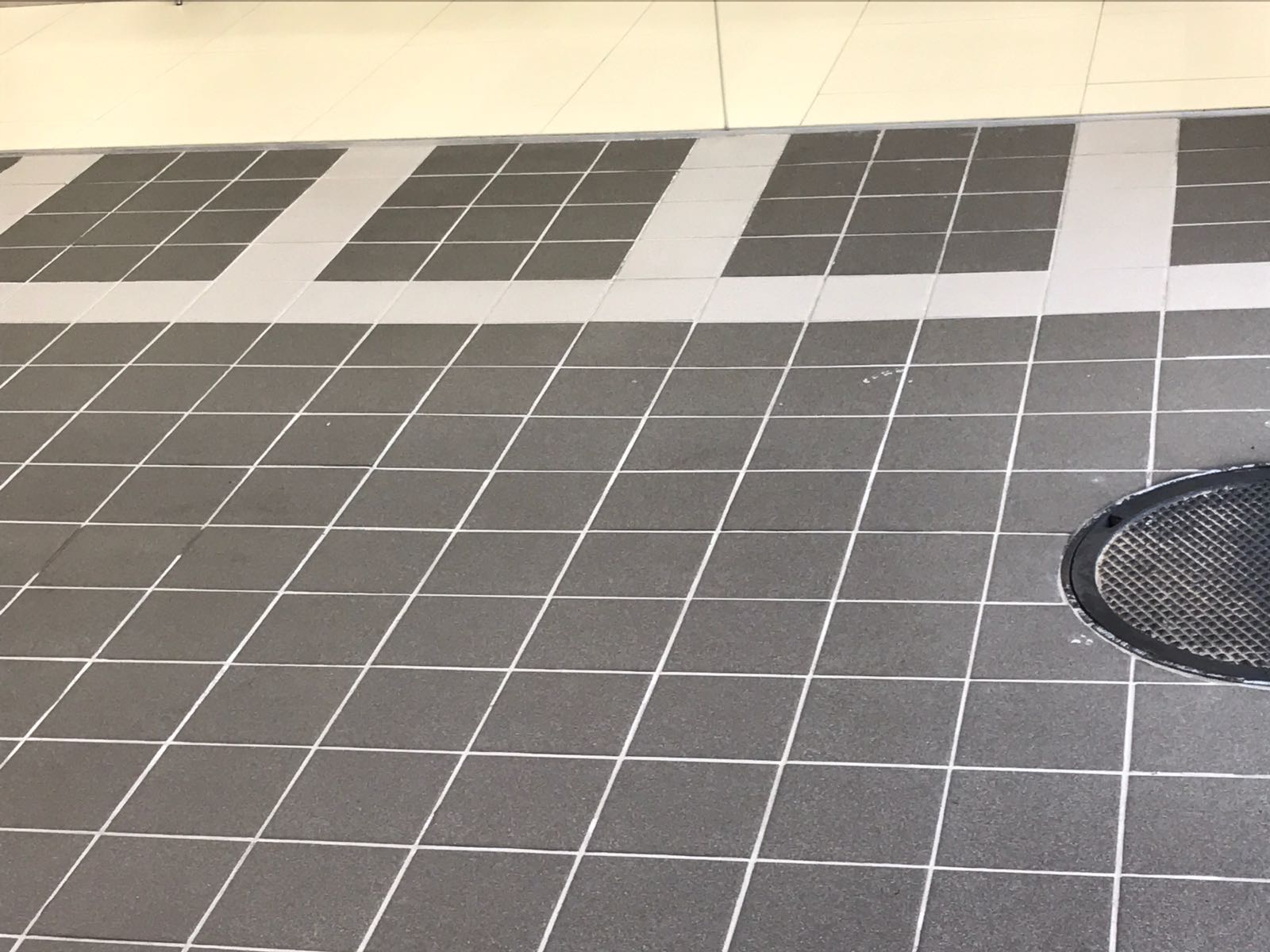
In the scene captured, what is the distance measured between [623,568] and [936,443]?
780 millimetres

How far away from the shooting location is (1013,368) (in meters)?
3.72

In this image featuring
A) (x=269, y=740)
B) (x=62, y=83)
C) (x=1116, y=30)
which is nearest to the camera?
(x=269, y=740)

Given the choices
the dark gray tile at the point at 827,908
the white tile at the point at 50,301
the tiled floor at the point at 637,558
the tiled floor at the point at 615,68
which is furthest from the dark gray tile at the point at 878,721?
the tiled floor at the point at 615,68

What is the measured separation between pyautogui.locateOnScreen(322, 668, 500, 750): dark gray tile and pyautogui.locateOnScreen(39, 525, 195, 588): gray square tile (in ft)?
2.31

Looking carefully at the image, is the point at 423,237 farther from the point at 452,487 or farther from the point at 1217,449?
the point at 1217,449

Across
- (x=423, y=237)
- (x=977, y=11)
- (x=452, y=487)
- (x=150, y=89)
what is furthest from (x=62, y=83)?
(x=452, y=487)

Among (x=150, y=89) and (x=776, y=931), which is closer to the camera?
(x=776, y=931)

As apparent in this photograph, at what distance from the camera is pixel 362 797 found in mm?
2684

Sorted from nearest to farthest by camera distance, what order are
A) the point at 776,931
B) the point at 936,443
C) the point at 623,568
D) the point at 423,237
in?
the point at 776,931 < the point at 623,568 < the point at 936,443 < the point at 423,237

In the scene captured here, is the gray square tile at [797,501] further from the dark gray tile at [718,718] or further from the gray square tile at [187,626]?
the gray square tile at [187,626]

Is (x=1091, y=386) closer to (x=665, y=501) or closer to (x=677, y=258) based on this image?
(x=665, y=501)

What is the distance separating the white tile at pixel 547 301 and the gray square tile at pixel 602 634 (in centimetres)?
133

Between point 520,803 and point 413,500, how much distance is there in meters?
1.05

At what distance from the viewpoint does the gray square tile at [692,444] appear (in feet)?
11.5
